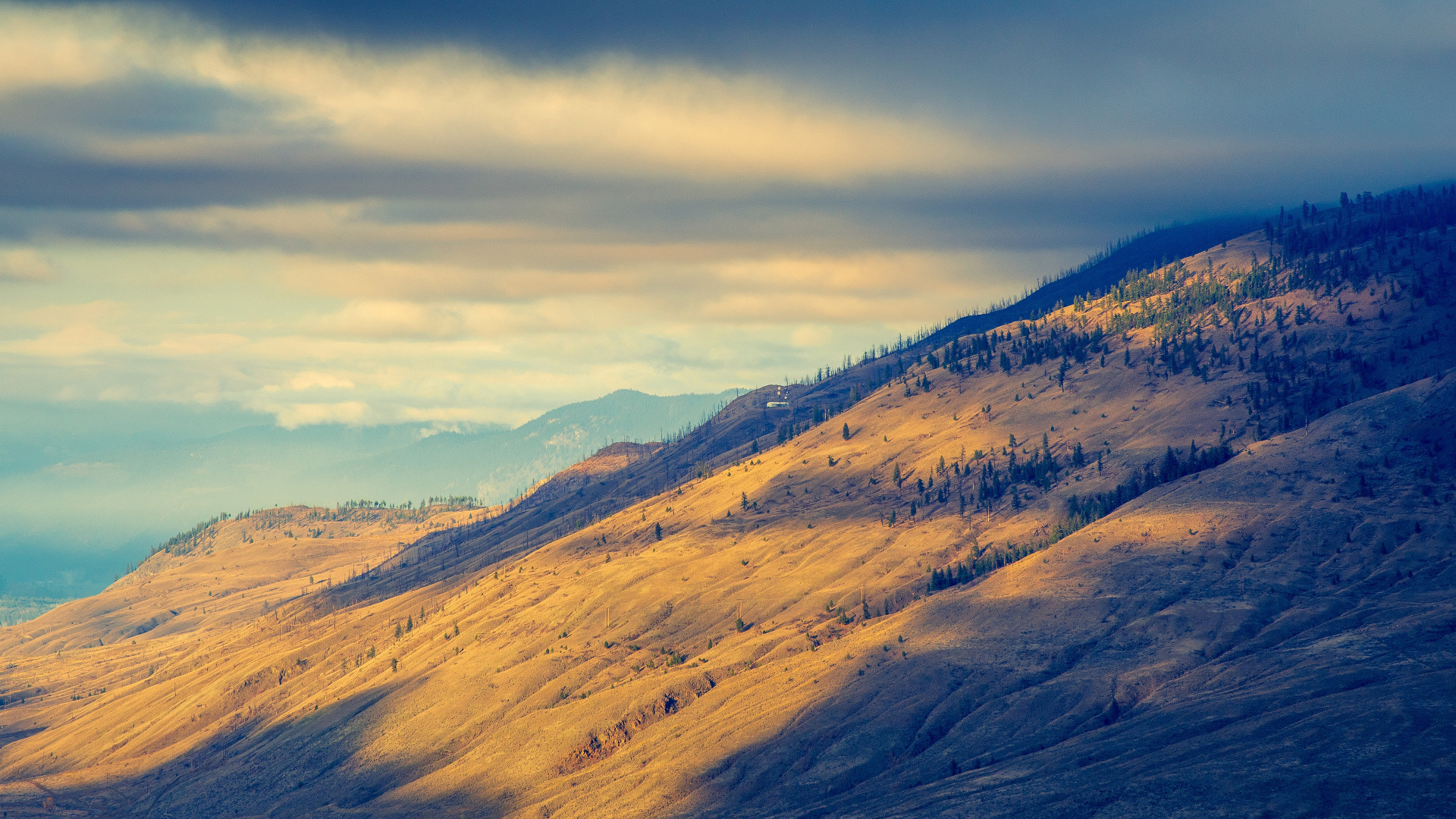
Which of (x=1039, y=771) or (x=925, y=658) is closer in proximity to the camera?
(x=1039, y=771)

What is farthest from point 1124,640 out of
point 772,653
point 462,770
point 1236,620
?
point 462,770

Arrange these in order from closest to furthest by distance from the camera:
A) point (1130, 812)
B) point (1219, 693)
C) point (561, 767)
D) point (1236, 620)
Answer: point (1130, 812), point (1219, 693), point (1236, 620), point (561, 767)

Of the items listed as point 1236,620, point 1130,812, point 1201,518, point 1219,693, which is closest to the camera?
point 1130,812

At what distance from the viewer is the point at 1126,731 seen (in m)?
123

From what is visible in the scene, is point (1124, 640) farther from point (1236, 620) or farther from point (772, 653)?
point (772, 653)

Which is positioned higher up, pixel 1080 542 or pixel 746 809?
pixel 1080 542

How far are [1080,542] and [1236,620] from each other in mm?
37535

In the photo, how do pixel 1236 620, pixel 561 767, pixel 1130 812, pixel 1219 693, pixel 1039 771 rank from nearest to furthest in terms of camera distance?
1. pixel 1130 812
2. pixel 1039 771
3. pixel 1219 693
4. pixel 1236 620
5. pixel 561 767

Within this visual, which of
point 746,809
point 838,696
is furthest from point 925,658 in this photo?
point 746,809

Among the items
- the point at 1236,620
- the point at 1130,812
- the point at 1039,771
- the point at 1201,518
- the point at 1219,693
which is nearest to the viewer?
the point at 1130,812

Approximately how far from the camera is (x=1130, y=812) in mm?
99000

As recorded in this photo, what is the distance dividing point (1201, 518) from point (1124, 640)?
40.7 metres

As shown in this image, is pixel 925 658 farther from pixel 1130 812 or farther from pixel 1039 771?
pixel 1130 812

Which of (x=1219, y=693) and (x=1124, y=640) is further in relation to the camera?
(x=1124, y=640)
